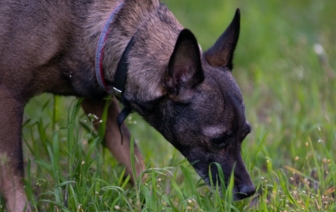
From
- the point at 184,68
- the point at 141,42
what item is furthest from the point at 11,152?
the point at 184,68

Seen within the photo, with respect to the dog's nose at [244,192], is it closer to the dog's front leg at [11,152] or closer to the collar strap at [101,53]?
the collar strap at [101,53]

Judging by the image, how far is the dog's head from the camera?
150 inches

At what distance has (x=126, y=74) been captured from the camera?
13.0ft

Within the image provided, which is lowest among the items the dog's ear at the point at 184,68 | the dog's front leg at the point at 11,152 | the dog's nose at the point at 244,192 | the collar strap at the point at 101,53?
the dog's front leg at the point at 11,152

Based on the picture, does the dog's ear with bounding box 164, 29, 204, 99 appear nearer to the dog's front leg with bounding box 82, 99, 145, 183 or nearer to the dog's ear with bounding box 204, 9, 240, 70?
the dog's ear with bounding box 204, 9, 240, 70

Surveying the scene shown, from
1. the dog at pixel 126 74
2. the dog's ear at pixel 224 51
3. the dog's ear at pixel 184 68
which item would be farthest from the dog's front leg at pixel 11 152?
the dog's ear at pixel 224 51

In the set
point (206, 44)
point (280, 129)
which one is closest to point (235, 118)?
point (280, 129)

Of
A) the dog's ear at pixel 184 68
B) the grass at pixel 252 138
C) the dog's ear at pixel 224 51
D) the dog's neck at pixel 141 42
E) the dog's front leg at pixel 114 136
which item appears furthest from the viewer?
the dog's front leg at pixel 114 136

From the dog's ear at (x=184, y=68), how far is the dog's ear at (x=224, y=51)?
261 mm

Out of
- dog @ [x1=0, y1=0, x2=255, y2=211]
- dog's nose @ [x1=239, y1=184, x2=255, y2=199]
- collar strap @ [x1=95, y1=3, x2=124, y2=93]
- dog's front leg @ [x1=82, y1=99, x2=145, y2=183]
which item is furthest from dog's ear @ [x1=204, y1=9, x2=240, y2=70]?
dog's front leg @ [x1=82, y1=99, x2=145, y2=183]

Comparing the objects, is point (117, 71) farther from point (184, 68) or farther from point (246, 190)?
point (246, 190)

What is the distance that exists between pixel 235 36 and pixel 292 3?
5.13 m

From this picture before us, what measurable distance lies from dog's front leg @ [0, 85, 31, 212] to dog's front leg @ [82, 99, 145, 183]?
708 mm

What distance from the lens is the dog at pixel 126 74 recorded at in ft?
12.6
